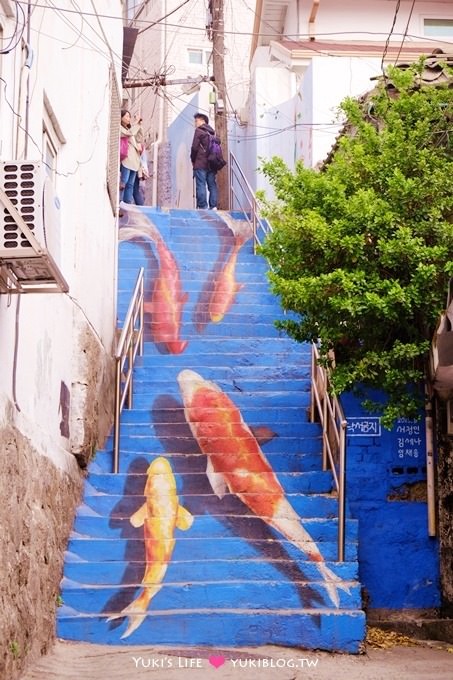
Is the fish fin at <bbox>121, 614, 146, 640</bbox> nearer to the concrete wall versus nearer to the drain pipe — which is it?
the concrete wall

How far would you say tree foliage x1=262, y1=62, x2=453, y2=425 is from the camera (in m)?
8.64

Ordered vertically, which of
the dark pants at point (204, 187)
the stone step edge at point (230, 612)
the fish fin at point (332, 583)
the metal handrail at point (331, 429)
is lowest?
the stone step edge at point (230, 612)

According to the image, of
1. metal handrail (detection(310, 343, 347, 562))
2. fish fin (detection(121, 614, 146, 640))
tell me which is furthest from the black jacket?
fish fin (detection(121, 614, 146, 640))

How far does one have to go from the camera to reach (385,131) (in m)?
9.31

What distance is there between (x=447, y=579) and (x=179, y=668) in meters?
3.06

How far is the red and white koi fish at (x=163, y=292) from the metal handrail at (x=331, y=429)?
2.27 metres

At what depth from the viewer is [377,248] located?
886 cm

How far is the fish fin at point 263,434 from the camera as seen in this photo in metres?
10.1

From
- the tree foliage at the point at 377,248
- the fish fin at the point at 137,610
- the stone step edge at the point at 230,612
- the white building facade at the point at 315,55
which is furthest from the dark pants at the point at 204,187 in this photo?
the stone step edge at the point at 230,612

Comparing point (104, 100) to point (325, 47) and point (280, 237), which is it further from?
point (325, 47)

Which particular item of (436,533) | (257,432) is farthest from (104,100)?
(436,533)

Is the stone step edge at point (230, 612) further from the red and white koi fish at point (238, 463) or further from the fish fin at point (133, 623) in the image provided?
the red and white koi fish at point (238, 463)

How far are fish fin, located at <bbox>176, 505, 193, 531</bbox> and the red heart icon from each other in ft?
5.78

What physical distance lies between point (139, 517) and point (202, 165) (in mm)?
9612
